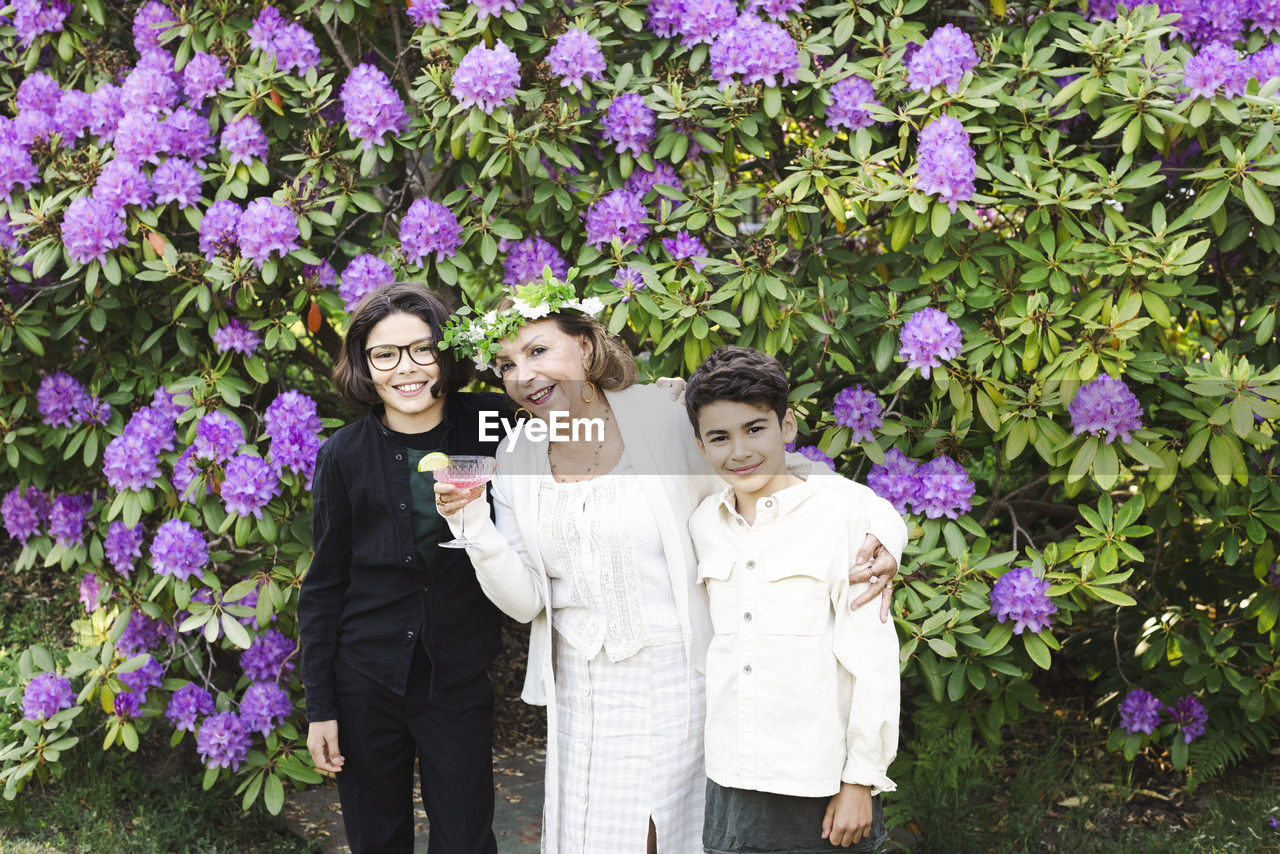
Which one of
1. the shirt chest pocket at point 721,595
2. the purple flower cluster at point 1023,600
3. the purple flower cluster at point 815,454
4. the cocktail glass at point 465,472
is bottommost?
the purple flower cluster at point 1023,600

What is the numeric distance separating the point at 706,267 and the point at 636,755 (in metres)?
1.23

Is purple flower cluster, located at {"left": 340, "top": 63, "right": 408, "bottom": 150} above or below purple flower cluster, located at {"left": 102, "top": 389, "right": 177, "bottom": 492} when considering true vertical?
above

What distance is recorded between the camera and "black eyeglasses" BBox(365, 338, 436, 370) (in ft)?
7.97

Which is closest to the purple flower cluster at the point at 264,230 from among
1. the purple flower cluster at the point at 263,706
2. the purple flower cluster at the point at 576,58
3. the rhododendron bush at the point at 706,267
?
the rhododendron bush at the point at 706,267

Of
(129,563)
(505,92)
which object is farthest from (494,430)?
(129,563)

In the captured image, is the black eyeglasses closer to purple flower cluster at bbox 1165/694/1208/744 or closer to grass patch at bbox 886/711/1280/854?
grass patch at bbox 886/711/1280/854

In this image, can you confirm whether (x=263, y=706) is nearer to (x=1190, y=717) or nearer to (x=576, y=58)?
(x=576, y=58)

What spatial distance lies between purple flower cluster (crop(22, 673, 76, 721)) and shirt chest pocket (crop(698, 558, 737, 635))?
2049mm

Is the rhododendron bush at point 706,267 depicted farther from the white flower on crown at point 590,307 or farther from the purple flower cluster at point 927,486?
the white flower on crown at point 590,307

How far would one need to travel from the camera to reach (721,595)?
7.00ft

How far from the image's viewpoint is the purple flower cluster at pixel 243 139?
10.0 ft

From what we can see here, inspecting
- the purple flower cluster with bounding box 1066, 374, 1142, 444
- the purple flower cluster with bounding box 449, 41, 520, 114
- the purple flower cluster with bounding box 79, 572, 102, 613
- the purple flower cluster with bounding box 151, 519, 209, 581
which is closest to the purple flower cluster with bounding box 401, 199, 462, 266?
the purple flower cluster with bounding box 449, 41, 520, 114

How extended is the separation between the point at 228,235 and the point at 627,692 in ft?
5.47

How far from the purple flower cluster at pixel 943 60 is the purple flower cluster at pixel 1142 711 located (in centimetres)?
188
